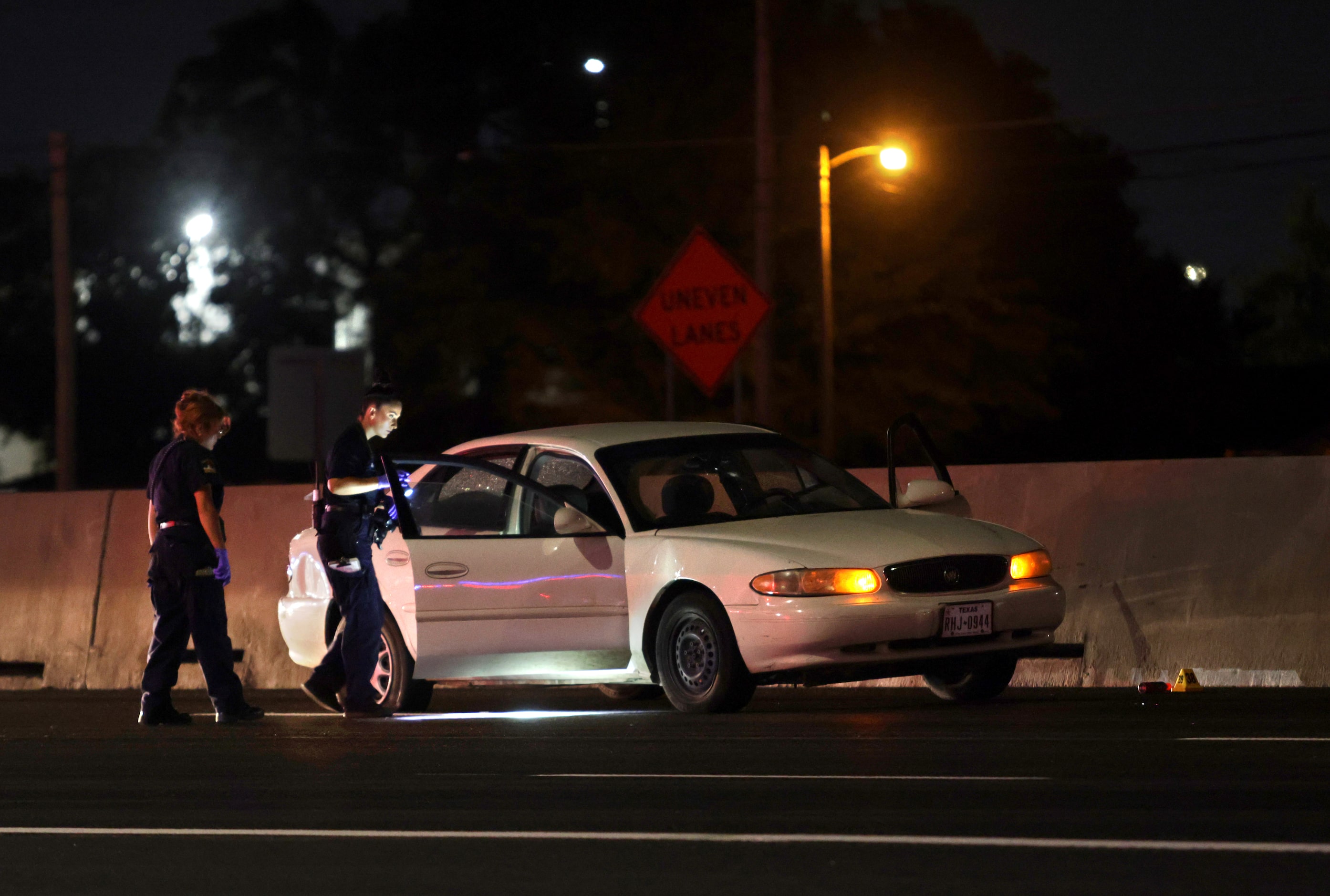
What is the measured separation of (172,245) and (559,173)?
1950 centimetres

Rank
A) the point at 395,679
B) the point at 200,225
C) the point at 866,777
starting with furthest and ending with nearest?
1. the point at 200,225
2. the point at 395,679
3. the point at 866,777

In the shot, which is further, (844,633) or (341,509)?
(341,509)

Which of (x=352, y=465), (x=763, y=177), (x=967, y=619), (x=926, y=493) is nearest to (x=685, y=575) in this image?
(x=967, y=619)

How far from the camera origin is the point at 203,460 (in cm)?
1141

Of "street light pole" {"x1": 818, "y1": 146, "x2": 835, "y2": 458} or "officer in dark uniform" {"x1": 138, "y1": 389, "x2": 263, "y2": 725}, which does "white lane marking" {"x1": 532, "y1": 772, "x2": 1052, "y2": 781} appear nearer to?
"officer in dark uniform" {"x1": 138, "y1": 389, "x2": 263, "y2": 725}

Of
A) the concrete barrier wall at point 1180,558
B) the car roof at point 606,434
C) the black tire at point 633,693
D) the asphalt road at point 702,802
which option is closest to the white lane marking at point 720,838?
the asphalt road at point 702,802

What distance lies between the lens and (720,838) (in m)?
6.52

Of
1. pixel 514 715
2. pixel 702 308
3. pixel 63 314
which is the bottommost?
pixel 514 715

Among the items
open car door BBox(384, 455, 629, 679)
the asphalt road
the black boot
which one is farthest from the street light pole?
the asphalt road

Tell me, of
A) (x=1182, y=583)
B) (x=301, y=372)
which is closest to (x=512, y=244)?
(x=301, y=372)

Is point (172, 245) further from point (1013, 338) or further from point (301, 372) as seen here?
point (301, 372)

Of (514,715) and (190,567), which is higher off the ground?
(190,567)

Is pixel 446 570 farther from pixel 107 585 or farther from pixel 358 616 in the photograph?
pixel 107 585

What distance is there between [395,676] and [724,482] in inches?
78.5
